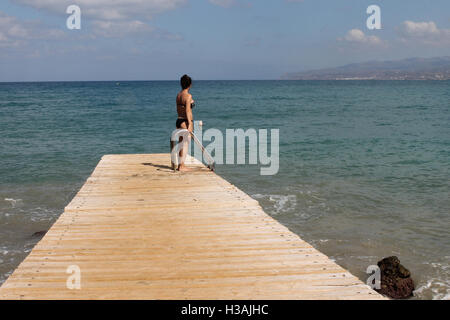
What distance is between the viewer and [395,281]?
738 cm

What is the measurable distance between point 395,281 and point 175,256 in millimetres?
4329

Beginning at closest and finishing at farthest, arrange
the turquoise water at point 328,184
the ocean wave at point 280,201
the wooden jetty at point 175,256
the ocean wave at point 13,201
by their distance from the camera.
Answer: the wooden jetty at point 175,256 < the turquoise water at point 328,184 < the ocean wave at point 280,201 < the ocean wave at point 13,201

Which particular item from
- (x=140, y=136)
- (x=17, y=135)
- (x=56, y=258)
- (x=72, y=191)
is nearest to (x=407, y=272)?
(x=56, y=258)

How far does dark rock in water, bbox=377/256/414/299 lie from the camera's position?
7254 millimetres

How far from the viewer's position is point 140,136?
28.3 m

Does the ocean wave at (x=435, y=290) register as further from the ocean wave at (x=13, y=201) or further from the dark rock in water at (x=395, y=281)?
the ocean wave at (x=13, y=201)

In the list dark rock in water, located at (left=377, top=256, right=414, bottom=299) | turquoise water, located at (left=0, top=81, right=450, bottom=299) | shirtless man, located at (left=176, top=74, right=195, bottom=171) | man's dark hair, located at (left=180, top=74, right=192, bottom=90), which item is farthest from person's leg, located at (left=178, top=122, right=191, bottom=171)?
dark rock in water, located at (left=377, top=256, right=414, bottom=299)

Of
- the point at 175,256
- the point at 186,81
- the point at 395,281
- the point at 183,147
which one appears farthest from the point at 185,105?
the point at 395,281

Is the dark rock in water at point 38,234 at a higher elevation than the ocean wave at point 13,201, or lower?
lower

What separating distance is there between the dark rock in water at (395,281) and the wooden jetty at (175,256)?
8.49 feet

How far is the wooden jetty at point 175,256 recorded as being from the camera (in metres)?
4.24

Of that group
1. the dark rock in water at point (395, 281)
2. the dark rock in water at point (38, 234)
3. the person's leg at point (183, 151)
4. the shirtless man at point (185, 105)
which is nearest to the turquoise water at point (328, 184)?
the dark rock in water at point (38, 234)
